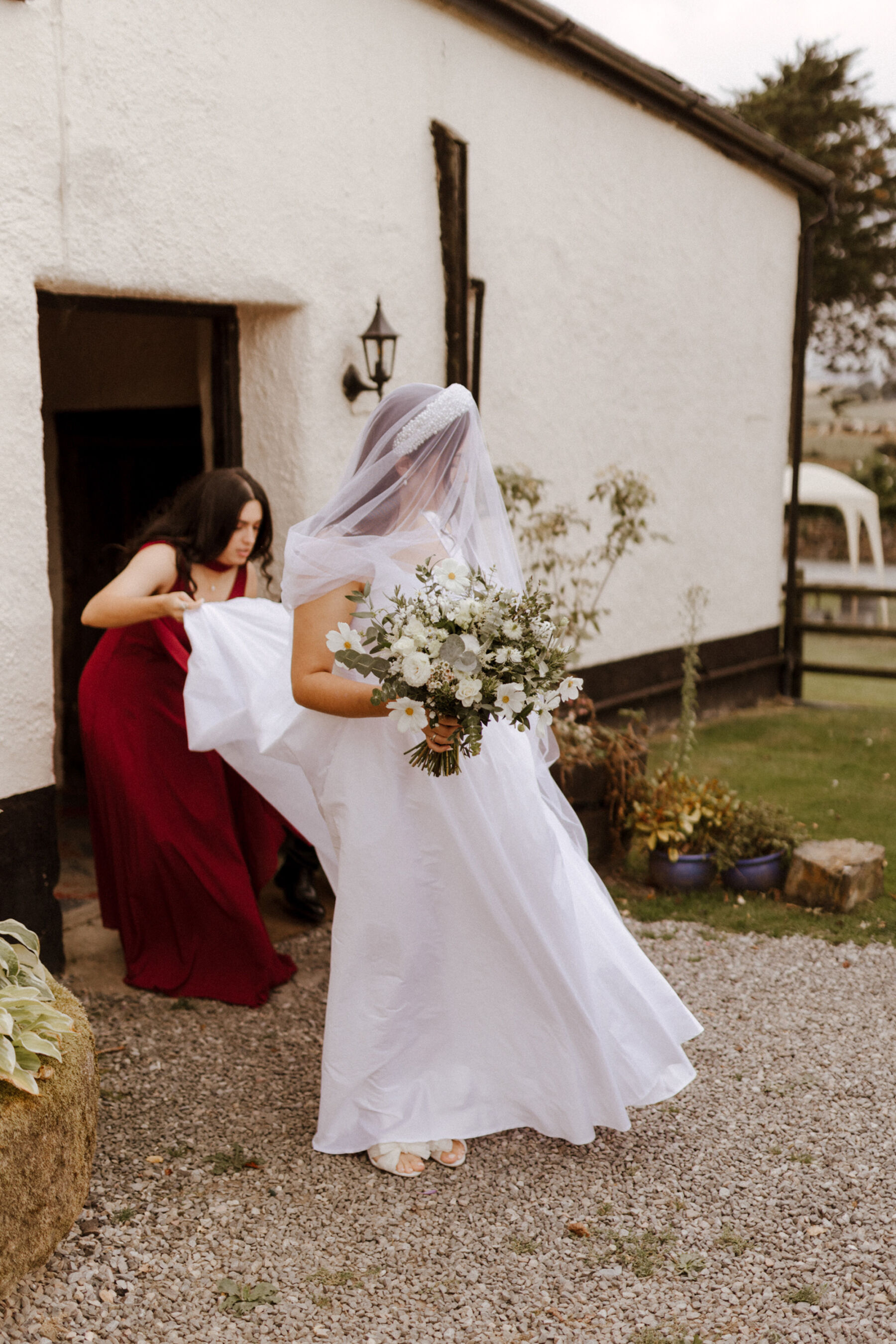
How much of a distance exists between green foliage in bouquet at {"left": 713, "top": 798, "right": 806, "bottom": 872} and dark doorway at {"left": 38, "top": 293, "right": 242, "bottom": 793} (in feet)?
11.5

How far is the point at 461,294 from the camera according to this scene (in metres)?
5.95

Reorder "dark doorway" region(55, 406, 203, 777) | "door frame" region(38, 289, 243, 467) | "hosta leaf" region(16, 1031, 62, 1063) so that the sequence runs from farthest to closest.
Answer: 1. "dark doorway" region(55, 406, 203, 777)
2. "door frame" region(38, 289, 243, 467)
3. "hosta leaf" region(16, 1031, 62, 1063)

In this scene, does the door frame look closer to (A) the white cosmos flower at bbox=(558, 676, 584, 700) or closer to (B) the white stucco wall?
(B) the white stucco wall

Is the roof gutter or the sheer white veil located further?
the roof gutter

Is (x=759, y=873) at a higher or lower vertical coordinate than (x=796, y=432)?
lower

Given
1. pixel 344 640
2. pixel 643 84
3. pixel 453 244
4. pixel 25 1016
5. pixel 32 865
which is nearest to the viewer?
pixel 25 1016

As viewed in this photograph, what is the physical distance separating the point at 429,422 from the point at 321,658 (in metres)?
0.69

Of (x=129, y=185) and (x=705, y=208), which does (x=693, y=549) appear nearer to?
(x=705, y=208)

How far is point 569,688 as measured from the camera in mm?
3018

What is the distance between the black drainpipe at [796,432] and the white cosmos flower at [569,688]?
312 inches

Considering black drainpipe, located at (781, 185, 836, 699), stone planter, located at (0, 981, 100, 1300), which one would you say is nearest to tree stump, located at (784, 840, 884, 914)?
stone planter, located at (0, 981, 100, 1300)

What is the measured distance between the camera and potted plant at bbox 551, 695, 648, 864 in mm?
5344

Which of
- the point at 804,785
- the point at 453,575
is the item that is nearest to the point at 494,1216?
the point at 453,575

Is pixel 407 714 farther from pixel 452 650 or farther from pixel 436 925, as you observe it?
pixel 436 925
